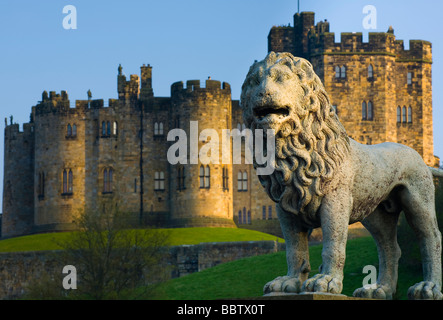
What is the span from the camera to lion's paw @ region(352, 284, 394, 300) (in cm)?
1107

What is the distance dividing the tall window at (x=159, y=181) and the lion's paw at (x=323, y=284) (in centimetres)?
5233

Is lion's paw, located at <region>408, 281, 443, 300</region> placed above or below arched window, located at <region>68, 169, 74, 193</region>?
below

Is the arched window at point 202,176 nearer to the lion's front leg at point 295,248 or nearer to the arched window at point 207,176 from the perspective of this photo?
the arched window at point 207,176

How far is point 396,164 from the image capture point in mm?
11172

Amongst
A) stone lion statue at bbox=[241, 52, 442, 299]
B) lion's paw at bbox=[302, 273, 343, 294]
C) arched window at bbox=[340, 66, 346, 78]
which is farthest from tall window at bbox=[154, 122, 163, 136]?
lion's paw at bbox=[302, 273, 343, 294]

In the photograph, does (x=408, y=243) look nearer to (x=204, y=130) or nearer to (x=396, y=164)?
(x=396, y=164)

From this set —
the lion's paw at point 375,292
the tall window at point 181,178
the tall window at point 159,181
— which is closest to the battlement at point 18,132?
the tall window at point 159,181

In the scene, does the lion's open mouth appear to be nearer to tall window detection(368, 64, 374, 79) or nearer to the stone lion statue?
the stone lion statue

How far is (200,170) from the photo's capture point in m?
59.7

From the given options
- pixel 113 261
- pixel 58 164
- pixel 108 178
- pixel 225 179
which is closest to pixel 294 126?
pixel 113 261

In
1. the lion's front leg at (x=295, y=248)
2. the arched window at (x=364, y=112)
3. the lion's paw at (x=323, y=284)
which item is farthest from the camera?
the arched window at (x=364, y=112)

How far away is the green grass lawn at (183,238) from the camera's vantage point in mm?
54469
